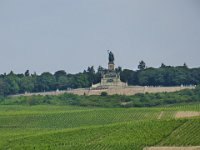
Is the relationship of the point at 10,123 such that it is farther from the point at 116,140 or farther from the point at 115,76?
the point at 115,76

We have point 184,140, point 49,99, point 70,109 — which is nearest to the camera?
point 184,140

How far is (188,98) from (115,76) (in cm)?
2006

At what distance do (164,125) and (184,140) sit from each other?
19.1ft

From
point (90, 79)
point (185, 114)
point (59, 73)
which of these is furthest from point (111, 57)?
point (185, 114)

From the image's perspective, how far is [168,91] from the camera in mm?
102250

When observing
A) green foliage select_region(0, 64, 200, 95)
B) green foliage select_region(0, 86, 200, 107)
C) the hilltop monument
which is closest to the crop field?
green foliage select_region(0, 86, 200, 107)

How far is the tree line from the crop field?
25223 mm

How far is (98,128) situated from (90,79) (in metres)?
46.9

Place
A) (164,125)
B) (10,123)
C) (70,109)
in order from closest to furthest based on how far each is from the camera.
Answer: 1. (164,125)
2. (10,123)
3. (70,109)

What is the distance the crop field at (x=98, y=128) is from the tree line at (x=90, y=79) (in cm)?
2522

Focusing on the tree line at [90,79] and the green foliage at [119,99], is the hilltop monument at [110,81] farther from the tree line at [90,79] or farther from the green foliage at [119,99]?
the green foliage at [119,99]

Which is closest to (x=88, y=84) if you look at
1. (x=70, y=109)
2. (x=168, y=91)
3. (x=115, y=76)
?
(x=115, y=76)

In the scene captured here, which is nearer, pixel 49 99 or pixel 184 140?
pixel 184 140

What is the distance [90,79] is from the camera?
4592 inches
